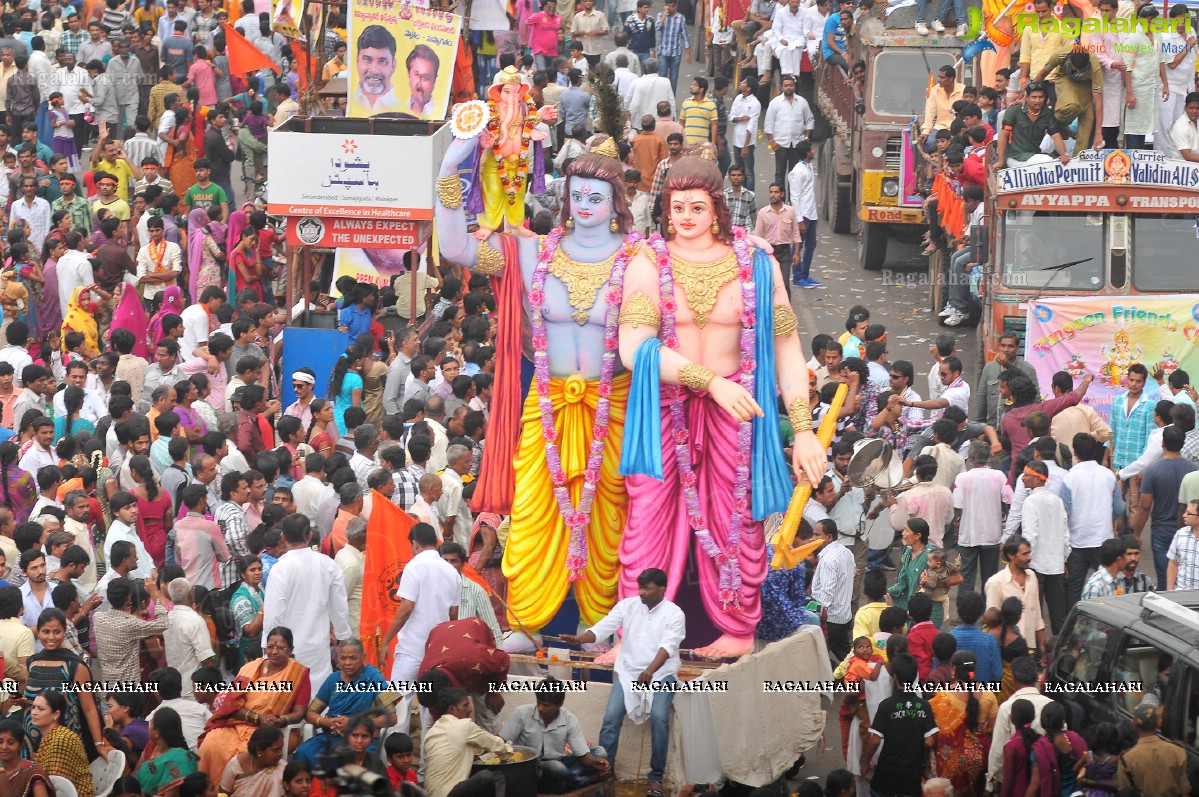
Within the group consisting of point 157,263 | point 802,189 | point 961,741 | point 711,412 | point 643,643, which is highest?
point 802,189

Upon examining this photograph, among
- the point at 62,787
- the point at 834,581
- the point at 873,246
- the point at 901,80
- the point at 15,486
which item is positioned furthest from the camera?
the point at 873,246

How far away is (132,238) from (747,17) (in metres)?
11.2

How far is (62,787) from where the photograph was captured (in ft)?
27.4

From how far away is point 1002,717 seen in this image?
31.2ft

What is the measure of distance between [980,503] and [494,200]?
361cm

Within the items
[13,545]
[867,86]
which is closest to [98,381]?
[13,545]

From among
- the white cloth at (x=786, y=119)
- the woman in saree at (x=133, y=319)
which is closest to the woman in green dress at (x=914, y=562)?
the woman in saree at (x=133, y=319)

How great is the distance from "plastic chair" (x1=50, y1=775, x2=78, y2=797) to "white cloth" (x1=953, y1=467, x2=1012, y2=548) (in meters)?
6.01

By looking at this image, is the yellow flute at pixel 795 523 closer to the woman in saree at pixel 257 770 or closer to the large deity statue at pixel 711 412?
the large deity statue at pixel 711 412

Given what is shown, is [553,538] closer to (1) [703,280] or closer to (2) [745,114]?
(1) [703,280]

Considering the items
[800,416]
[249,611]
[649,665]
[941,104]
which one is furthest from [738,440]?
[941,104]

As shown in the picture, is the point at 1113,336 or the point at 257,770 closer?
the point at 257,770

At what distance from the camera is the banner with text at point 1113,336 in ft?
49.8

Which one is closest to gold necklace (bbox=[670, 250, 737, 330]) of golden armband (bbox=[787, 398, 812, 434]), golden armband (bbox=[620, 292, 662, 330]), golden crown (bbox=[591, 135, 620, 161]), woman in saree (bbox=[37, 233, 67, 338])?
golden armband (bbox=[620, 292, 662, 330])
